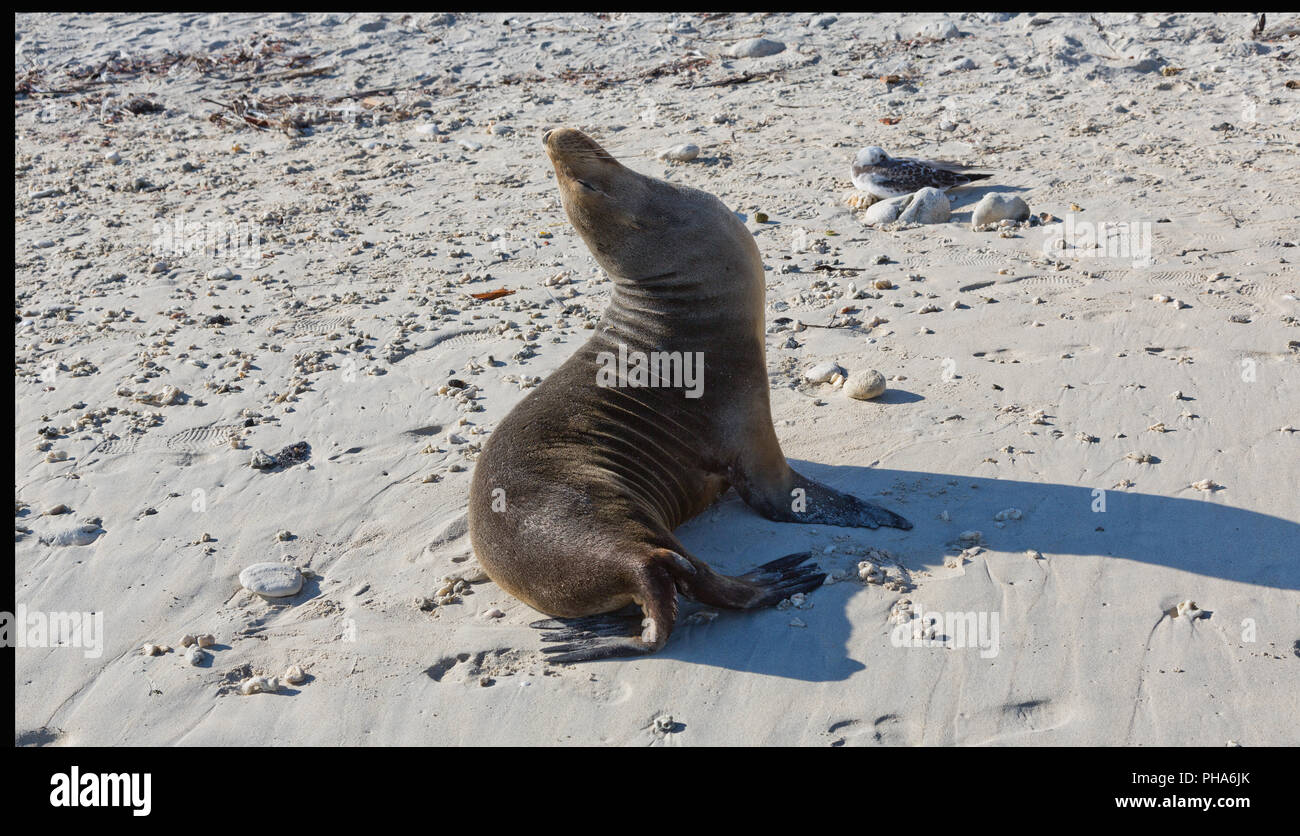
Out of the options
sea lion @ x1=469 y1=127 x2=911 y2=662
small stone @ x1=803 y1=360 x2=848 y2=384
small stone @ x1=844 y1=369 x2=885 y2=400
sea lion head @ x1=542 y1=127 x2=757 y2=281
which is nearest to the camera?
sea lion @ x1=469 y1=127 x2=911 y2=662

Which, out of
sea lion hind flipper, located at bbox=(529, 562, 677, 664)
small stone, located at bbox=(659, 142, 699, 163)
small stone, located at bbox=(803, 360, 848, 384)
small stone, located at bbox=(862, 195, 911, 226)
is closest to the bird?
small stone, located at bbox=(862, 195, 911, 226)

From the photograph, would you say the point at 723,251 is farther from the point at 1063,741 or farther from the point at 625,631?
the point at 1063,741

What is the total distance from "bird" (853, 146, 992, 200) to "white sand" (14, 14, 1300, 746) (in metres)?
0.20

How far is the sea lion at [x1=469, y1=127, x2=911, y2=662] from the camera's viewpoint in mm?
3918

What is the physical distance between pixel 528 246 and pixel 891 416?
126 inches

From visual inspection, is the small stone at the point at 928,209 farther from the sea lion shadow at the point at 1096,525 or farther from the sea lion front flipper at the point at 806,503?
the sea lion front flipper at the point at 806,503

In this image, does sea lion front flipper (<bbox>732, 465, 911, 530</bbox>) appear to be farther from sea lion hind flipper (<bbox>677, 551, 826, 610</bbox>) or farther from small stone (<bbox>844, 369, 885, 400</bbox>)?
small stone (<bbox>844, 369, 885, 400</bbox>)

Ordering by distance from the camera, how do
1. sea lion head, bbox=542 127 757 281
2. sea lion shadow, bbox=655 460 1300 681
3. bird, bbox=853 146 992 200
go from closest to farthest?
sea lion shadow, bbox=655 460 1300 681
sea lion head, bbox=542 127 757 281
bird, bbox=853 146 992 200

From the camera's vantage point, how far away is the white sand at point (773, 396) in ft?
10.9

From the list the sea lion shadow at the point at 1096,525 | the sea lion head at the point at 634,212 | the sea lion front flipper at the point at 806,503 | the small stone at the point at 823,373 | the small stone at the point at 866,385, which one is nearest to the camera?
the sea lion shadow at the point at 1096,525

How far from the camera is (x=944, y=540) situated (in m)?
3.90

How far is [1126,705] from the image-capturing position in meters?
3.07

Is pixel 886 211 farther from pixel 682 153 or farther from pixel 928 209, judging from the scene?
pixel 682 153

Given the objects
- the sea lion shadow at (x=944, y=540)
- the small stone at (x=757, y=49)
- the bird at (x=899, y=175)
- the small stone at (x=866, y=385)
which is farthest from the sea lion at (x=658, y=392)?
the small stone at (x=757, y=49)
